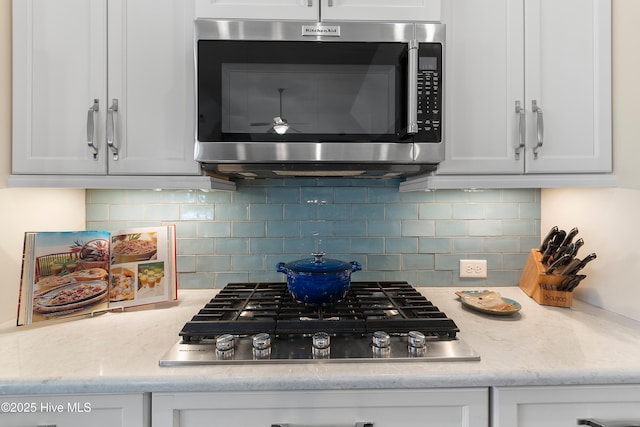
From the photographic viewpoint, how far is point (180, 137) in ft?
4.19

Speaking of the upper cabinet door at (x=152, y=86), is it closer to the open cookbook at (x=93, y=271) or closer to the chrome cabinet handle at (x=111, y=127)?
the chrome cabinet handle at (x=111, y=127)

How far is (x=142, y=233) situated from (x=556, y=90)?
65.8 inches

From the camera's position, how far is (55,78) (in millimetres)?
1262

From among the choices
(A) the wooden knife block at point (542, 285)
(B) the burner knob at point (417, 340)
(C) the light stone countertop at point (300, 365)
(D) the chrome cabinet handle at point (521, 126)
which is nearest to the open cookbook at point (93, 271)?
(C) the light stone countertop at point (300, 365)

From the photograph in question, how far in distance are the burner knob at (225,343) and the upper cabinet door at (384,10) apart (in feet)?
3.56

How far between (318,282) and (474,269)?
851mm

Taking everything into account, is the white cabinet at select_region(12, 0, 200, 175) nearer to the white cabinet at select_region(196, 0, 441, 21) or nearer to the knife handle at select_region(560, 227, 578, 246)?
the white cabinet at select_region(196, 0, 441, 21)

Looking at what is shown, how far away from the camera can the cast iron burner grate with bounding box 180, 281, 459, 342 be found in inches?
42.6

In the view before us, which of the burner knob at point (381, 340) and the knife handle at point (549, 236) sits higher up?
the knife handle at point (549, 236)

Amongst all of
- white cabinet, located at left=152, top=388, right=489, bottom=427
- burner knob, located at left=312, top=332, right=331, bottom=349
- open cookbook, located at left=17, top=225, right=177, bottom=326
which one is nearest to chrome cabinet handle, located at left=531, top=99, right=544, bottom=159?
white cabinet, located at left=152, top=388, right=489, bottom=427

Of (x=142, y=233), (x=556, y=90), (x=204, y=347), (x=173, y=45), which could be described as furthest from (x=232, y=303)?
(x=556, y=90)

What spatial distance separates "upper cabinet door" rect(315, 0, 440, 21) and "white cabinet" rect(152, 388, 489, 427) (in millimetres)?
1184

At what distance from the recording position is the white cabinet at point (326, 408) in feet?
2.95

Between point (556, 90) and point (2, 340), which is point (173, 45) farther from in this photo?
point (556, 90)
